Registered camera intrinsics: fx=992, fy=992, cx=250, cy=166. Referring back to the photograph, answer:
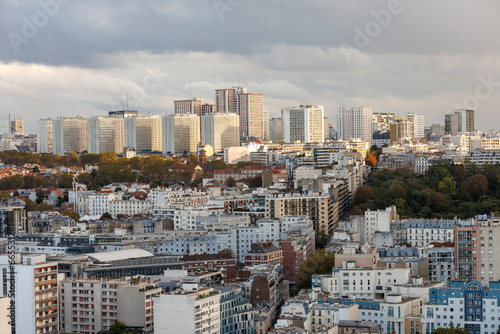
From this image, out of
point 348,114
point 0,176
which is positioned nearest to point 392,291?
point 0,176

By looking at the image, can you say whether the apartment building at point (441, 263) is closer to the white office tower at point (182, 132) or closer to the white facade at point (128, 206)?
the white facade at point (128, 206)

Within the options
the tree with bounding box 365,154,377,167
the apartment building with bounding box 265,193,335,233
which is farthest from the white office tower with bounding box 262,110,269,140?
the apartment building with bounding box 265,193,335,233

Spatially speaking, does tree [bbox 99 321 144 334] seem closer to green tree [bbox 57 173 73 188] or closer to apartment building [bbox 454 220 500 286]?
apartment building [bbox 454 220 500 286]

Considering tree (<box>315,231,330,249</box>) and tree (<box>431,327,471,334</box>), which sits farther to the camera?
tree (<box>315,231,330,249</box>)

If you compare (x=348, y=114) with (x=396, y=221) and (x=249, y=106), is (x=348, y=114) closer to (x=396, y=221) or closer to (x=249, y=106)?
(x=249, y=106)

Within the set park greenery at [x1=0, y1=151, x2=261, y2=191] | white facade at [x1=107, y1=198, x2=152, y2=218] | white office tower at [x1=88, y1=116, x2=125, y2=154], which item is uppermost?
white office tower at [x1=88, y1=116, x2=125, y2=154]

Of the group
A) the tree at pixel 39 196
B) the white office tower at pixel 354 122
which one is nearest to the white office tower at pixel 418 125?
the white office tower at pixel 354 122
